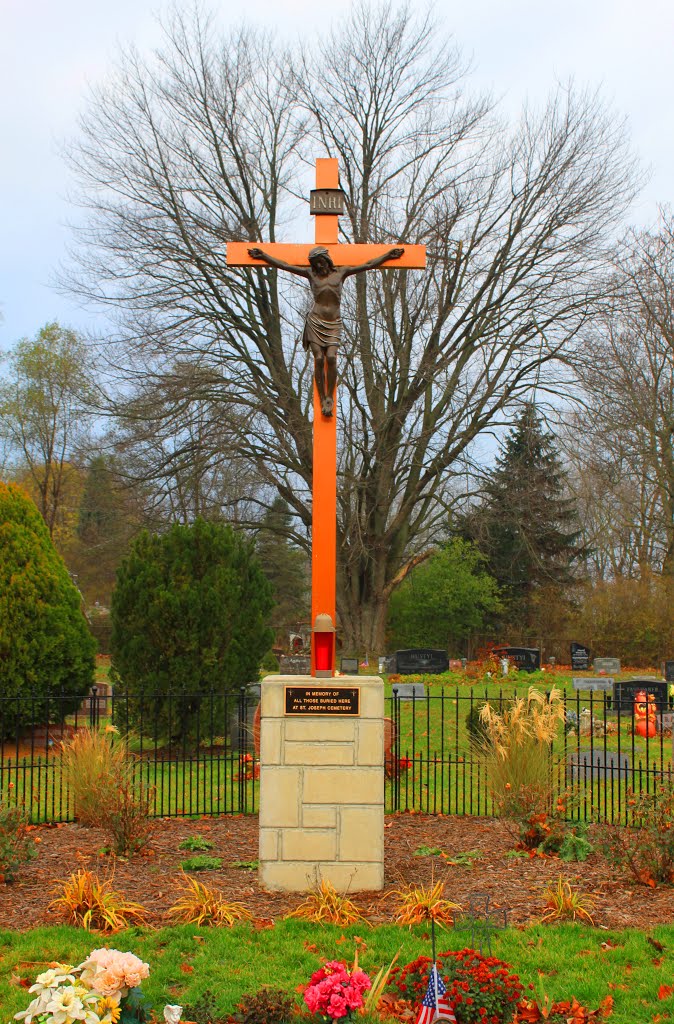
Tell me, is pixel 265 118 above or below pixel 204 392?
above

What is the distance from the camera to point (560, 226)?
25.9 meters

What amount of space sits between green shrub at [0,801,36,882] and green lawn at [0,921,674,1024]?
1331 millimetres

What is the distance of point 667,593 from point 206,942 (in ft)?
83.2

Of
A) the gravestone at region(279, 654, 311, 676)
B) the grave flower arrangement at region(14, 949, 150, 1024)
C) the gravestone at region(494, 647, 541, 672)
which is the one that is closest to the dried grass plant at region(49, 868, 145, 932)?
the grave flower arrangement at region(14, 949, 150, 1024)

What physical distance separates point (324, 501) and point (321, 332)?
130 centimetres

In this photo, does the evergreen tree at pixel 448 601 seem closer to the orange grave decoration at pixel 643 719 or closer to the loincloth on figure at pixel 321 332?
the orange grave decoration at pixel 643 719

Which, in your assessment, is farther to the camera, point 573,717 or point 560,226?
point 560,226

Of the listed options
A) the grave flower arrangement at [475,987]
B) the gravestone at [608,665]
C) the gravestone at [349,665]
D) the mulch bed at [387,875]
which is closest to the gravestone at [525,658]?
the gravestone at [608,665]

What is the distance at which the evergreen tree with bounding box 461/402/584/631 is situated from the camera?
89.0 feet

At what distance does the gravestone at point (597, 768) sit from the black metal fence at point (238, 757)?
33mm

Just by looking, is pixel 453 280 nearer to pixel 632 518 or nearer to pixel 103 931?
pixel 632 518

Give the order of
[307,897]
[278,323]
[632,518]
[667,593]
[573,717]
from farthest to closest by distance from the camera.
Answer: [632,518], [667,593], [278,323], [573,717], [307,897]

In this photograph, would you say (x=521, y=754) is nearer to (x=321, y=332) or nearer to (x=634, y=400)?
(x=321, y=332)

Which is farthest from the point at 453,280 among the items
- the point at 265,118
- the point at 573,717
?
the point at 573,717
